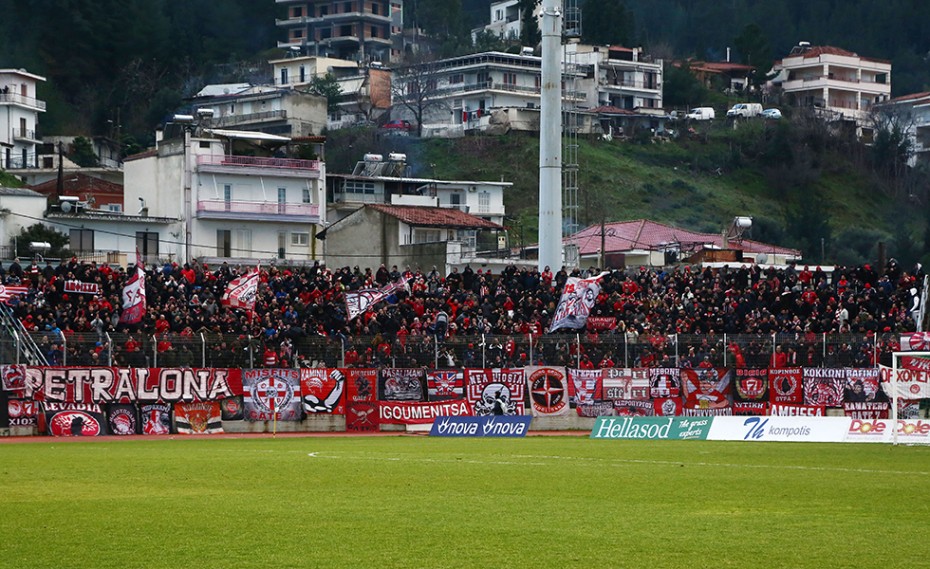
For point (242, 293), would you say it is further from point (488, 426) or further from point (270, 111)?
point (270, 111)

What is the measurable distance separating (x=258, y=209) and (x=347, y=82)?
70.6 m

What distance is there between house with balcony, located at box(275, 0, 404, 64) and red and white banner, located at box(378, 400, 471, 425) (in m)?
135

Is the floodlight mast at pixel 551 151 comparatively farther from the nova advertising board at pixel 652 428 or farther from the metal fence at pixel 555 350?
the nova advertising board at pixel 652 428

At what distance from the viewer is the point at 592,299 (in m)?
53.6

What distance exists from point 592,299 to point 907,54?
14443cm

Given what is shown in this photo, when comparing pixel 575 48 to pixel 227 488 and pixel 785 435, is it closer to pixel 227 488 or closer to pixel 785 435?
pixel 785 435

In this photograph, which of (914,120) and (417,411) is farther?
(914,120)

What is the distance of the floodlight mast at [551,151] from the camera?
2825 inches

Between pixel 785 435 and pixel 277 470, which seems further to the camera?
pixel 785 435

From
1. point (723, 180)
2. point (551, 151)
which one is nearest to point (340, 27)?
point (723, 180)

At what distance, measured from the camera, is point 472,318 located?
5381 centimetres

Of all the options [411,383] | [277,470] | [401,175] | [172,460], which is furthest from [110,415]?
[401,175]

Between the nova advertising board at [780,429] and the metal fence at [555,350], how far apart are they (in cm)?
915

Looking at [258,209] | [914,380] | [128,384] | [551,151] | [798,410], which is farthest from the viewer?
[258,209]
